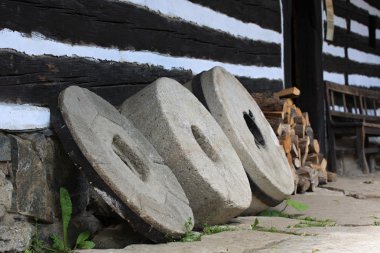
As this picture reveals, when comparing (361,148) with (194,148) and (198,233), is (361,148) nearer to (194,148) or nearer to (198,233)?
(194,148)

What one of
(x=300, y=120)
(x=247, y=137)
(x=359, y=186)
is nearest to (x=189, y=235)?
(x=247, y=137)

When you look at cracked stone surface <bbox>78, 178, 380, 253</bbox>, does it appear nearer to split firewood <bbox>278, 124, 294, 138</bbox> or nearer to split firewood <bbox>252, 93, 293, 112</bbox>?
split firewood <bbox>278, 124, 294, 138</bbox>

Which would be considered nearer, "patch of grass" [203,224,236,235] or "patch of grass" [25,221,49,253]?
"patch of grass" [25,221,49,253]

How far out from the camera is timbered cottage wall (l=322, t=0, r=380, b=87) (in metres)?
8.65

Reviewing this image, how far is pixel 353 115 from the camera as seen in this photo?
8.62 m

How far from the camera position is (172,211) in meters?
3.22

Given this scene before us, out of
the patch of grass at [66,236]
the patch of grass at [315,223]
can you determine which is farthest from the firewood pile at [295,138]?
the patch of grass at [66,236]

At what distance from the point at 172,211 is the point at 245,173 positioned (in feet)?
3.21

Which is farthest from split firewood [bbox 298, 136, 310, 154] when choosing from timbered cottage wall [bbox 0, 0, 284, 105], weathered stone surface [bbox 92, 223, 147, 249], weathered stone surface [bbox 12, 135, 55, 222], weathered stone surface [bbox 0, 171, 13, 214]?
weathered stone surface [bbox 0, 171, 13, 214]

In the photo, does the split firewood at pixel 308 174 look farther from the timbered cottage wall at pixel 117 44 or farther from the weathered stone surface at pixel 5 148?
the weathered stone surface at pixel 5 148

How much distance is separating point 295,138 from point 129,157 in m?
3.03

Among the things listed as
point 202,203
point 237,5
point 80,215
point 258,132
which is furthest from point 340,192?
→ point 80,215

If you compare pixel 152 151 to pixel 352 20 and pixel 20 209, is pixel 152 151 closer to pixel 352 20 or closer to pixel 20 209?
pixel 20 209

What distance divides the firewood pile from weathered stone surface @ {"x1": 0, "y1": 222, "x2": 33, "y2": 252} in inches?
130
